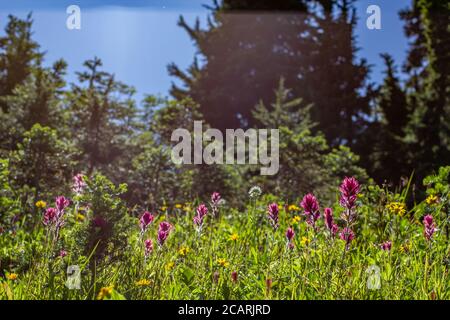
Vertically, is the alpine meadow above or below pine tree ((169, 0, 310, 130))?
below

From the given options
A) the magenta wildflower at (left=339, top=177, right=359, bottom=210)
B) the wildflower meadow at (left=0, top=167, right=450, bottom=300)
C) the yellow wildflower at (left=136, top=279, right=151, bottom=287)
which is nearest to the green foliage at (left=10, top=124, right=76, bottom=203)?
the wildflower meadow at (left=0, top=167, right=450, bottom=300)

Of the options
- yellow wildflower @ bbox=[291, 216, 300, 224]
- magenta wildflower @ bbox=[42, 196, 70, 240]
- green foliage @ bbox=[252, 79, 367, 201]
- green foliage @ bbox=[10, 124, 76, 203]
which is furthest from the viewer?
green foliage @ bbox=[252, 79, 367, 201]

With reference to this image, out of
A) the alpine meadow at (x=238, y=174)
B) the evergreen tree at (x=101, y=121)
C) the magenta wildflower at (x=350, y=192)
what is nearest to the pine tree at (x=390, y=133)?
the alpine meadow at (x=238, y=174)

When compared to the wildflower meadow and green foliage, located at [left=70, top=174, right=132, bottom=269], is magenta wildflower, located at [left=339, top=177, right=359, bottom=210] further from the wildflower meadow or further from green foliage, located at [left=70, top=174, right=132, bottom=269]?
green foliage, located at [left=70, top=174, right=132, bottom=269]

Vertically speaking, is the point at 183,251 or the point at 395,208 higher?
the point at 395,208

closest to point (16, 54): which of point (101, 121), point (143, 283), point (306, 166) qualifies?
point (101, 121)

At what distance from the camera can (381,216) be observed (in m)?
3.63

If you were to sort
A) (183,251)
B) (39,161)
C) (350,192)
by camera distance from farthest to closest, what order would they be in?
(39,161) < (183,251) < (350,192)

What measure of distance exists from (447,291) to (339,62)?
15.2 meters

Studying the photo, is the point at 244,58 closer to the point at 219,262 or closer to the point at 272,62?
the point at 272,62

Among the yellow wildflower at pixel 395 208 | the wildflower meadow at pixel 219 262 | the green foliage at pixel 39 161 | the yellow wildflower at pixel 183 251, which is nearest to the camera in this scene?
the wildflower meadow at pixel 219 262

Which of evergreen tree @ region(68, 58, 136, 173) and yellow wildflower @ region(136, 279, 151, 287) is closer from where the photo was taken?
yellow wildflower @ region(136, 279, 151, 287)

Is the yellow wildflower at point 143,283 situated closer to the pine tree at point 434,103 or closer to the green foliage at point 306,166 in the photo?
the green foliage at point 306,166
